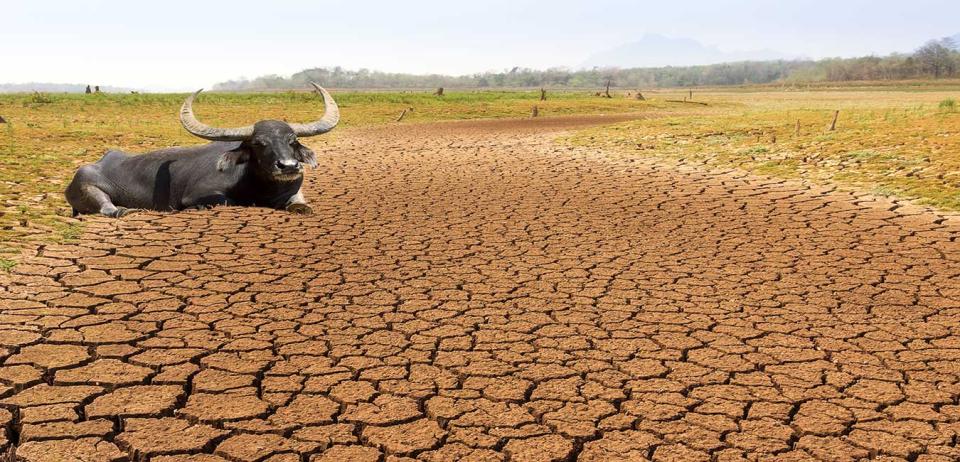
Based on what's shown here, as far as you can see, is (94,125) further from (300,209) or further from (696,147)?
(696,147)

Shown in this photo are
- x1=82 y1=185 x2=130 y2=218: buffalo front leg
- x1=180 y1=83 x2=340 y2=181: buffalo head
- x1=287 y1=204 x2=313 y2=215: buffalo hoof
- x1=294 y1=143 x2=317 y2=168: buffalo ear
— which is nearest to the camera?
x1=180 y1=83 x2=340 y2=181: buffalo head

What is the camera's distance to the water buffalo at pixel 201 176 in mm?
9320

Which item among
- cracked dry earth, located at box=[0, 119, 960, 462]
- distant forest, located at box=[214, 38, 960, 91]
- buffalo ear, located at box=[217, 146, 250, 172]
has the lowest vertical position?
cracked dry earth, located at box=[0, 119, 960, 462]

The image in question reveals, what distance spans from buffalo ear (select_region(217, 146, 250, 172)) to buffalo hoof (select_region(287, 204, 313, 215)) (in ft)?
2.53

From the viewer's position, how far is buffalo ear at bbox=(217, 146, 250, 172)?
9.28m

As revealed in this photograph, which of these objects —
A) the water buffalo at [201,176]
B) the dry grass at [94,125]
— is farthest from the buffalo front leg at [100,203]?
the dry grass at [94,125]

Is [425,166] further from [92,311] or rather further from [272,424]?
[272,424]

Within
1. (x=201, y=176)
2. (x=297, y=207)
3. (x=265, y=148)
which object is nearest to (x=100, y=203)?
(x=201, y=176)

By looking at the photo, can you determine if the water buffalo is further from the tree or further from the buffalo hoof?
the tree

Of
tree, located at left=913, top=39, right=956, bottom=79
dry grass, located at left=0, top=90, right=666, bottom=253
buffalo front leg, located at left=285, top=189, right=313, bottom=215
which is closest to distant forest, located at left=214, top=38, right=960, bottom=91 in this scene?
tree, located at left=913, top=39, right=956, bottom=79

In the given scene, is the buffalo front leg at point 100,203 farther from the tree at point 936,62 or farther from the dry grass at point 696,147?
the tree at point 936,62

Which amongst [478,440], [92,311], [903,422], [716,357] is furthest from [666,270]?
[92,311]

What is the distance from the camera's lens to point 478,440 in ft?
13.1

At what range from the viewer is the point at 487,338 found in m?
5.50
